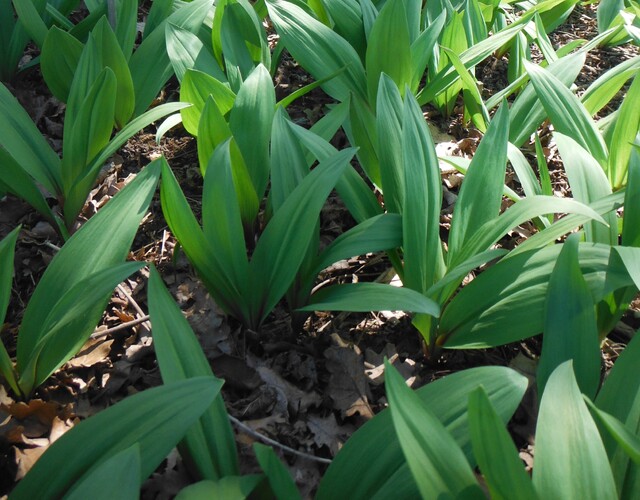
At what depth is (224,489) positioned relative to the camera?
853 millimetres

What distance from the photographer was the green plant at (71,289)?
1080 millimetres

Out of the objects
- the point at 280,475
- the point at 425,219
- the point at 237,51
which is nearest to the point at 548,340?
the point at 425,219

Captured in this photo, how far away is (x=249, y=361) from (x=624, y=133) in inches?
44.2

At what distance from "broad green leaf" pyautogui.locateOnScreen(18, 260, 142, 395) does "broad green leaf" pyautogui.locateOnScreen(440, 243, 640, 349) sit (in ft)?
2.10

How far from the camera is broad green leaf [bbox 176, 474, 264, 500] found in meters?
0.83

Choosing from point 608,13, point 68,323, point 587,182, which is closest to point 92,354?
point 68,323

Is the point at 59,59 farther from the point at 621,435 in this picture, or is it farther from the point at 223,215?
the point at 621,435

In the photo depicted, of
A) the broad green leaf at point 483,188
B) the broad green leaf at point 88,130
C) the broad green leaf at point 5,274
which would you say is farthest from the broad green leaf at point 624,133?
the broad green leaf at point 5,274

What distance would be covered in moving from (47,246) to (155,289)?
72 cm

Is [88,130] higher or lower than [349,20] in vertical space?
lower

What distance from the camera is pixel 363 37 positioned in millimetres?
1973

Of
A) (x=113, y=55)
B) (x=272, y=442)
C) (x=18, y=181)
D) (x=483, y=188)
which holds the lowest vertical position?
(x=272, y=442)

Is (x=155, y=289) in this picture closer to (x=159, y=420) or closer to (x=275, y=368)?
(x=159, y=420)

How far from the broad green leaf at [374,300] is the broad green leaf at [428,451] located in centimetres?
26
